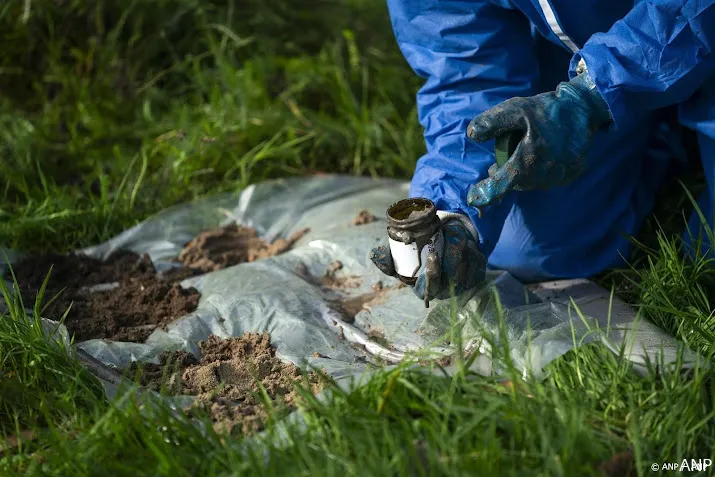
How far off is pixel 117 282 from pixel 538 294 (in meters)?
1.14

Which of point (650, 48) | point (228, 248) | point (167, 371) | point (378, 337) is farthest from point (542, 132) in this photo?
point (228, 248)

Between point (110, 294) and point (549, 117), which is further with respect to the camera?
point (110, 294)

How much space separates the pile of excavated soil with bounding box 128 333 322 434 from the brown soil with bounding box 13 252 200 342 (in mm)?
197

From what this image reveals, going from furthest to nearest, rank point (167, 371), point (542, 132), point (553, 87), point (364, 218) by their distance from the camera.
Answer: point (364, 218), point (553, 87), point (167, 371), point (542, 132)

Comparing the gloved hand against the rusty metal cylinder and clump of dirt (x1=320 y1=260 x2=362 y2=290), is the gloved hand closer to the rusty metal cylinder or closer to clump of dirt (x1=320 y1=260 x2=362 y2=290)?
the rusty metal cylinder

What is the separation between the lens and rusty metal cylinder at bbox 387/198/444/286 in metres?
1.70

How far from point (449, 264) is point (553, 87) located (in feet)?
2.18

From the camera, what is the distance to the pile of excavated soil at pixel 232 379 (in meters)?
1.56

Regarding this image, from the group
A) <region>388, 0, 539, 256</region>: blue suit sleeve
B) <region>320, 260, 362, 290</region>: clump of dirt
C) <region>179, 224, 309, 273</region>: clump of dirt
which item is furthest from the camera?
<region>179, 224, 309, 273</region>: clump of dirt

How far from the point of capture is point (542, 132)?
5.51ft

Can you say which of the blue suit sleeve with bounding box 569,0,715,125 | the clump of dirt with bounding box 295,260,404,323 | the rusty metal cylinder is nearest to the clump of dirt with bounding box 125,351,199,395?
the clump of dirt with bounding box 295,260,404,323

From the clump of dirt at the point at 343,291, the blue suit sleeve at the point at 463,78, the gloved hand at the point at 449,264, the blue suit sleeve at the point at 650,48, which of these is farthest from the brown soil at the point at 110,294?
the blue suit sleeve at the point at 650,48

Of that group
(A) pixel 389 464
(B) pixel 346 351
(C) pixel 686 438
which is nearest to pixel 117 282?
(B) pixel 346 351

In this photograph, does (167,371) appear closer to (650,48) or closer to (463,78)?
(463,78)
